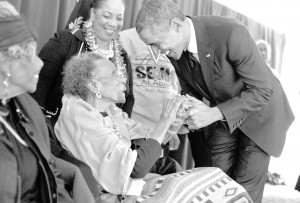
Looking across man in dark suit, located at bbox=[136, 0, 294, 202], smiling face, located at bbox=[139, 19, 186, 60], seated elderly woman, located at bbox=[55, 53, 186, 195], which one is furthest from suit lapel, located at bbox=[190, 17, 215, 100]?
seated elderly woman, located at bbox=[55, 53, 186, 195]

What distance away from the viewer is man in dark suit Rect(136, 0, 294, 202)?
2.33 metres

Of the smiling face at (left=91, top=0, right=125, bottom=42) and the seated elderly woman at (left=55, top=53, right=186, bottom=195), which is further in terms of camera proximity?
the smiling face at (left=91, top=0, right=125, bottom=42)

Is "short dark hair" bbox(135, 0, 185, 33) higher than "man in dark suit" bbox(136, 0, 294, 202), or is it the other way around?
"short dark hair" bbox(135, 0, 185, 33)

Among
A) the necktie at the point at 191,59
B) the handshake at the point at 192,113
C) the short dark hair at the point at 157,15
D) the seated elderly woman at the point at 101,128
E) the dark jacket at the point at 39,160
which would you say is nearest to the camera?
the dark jacket at the point at 39,160

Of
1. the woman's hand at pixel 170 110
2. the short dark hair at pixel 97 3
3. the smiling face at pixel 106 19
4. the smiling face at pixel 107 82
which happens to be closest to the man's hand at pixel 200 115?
→ the woman's hand at pixel 170 110

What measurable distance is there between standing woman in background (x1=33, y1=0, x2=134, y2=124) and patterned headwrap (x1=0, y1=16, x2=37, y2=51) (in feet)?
3.29

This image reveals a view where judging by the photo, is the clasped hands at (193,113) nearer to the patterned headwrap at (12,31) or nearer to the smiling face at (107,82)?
the smiling face at (107,82)

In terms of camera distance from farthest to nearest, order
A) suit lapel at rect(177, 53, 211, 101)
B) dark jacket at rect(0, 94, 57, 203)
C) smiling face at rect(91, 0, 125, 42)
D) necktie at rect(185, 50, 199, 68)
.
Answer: smiling face at rect(91, 0, 125, 42) → suit lapel at rect(177, 53, 211, 101) → necktie at rect(185, 50, 199, 68) → dark jacket at rect(0, 94, 57, 203)

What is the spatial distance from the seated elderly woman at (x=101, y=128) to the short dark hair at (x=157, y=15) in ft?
0.92

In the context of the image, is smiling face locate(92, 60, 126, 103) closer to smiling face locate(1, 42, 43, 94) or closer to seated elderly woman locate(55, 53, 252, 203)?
seated elderly woman locate(55, 53, 252, 203)

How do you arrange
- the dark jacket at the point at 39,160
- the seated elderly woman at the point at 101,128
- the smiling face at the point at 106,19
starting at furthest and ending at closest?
the smiling face at the point at 106,19
the seated elderly woman at the point at 101,128
the dark jacket at the point at 39,160

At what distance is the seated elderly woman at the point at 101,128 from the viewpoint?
2068 mm

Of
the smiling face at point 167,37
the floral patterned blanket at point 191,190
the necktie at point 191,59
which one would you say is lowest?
the floral patterned blanket at point 191,190

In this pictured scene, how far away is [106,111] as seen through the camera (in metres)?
2.38
